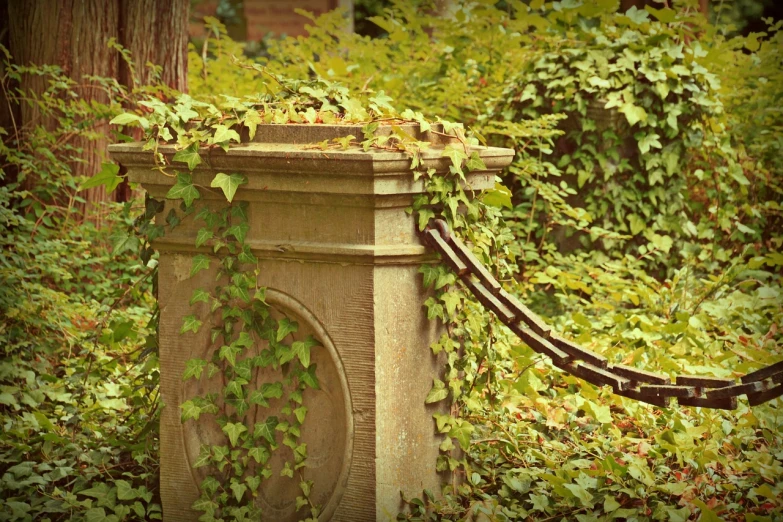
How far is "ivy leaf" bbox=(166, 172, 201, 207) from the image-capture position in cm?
297

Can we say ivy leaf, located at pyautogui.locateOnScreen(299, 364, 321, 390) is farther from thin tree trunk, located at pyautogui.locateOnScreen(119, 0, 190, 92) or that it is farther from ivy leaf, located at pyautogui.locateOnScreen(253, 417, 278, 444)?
thin tree trunk, located at pyautogui.locateOnScreen(119, 0, 190, 92)

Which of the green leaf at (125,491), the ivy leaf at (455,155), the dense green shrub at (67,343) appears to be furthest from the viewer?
the dense green shrub at (67,343)

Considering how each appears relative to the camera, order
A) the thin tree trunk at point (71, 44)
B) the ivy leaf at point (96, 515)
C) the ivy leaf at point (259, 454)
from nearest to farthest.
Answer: the ivy leaf at point (259, 454), the ivy leaf at point (96, 515), the thin tree trunk at point (71, 44)

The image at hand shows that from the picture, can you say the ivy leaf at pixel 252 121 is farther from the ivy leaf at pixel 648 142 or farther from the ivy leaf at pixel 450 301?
the ivy leaf at pixel 648 142

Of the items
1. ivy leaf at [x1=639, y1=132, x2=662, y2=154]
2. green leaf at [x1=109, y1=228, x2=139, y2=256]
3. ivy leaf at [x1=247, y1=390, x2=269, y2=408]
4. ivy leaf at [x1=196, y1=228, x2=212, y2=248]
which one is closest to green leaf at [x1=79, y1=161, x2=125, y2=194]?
green leaf at [x1=109, y1=228, x2=139, y2=256]

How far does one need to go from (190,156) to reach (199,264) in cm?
37

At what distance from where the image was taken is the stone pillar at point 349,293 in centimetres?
276

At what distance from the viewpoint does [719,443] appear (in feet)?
11.2

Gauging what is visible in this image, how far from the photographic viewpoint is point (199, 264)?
3014 mm

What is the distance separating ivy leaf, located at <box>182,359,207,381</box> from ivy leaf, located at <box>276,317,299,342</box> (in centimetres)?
34

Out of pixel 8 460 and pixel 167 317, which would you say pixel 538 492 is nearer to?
pixel 167 317

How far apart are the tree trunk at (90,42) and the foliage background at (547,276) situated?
0.48 ft

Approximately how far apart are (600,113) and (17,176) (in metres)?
3.69

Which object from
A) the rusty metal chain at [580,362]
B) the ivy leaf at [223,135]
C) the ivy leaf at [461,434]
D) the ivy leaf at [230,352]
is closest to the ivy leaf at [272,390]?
the ivy leaf at [230,352]
